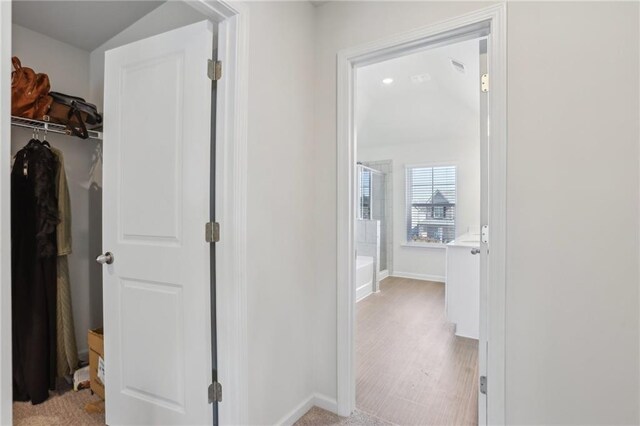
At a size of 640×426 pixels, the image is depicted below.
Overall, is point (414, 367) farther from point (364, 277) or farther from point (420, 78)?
point (420, 78)

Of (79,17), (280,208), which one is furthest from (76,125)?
(280,208)

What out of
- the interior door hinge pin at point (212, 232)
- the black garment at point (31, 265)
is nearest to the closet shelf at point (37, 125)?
the black garment at point (31, 265)

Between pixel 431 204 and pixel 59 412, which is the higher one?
pixel 431 204

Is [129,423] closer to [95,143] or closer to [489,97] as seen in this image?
[95,143]

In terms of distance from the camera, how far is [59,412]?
6.40 feet

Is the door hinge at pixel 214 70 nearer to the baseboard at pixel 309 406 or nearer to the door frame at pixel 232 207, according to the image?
the door frame at pixel 232 207

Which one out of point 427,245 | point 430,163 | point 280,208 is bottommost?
point 427,245

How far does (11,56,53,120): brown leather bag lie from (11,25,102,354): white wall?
308mm

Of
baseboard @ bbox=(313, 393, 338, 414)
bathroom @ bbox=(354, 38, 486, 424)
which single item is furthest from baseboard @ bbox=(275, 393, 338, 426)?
bathroom @ bbox=(354, 38, 486, 424)

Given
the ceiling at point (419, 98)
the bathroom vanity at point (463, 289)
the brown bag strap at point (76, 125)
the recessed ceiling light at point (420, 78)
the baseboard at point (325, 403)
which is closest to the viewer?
the baseboard at point (325, 403)

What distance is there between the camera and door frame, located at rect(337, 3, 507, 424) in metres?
1.50

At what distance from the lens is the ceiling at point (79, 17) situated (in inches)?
81.5

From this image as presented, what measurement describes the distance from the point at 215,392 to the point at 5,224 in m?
1.14

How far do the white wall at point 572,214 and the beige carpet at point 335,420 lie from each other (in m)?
0.75
